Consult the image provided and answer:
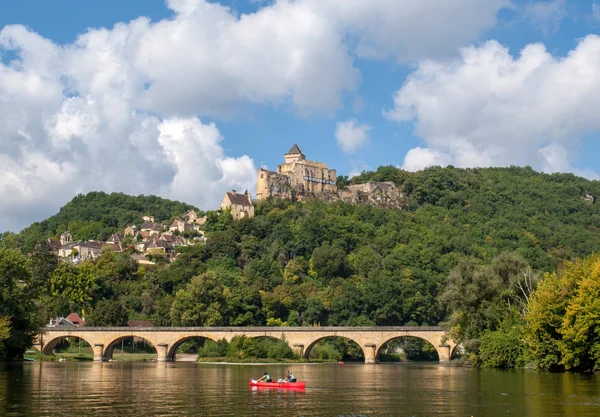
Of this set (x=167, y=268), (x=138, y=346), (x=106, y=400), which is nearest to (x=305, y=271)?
(x=167, y=268)

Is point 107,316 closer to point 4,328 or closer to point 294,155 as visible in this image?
point 4,328

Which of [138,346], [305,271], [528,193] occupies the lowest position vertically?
[138,346]

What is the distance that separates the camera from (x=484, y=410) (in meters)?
27.5

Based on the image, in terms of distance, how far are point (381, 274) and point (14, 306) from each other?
56.6 meters

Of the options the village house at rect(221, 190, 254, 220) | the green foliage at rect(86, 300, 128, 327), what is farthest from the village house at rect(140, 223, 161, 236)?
the green foliage at rect(86, 300, 128, 327)

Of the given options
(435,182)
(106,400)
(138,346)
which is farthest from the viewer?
(435,182)

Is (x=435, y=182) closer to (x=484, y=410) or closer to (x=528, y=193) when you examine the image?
(x=528, y=193)

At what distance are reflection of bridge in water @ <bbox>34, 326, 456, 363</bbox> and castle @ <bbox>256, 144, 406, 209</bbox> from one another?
5217cm

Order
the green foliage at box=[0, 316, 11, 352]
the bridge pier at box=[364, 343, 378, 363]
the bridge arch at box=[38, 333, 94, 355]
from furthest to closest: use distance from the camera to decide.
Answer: the bridge arch at box=[38, 333, 94, 355] → the bridge pier at box=[364, 343, 378, 363] → the green foliage at box=[0, 316, 11, 352]

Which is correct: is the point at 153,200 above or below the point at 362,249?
above

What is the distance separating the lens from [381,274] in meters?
102

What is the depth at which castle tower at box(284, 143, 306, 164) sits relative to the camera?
138250mm

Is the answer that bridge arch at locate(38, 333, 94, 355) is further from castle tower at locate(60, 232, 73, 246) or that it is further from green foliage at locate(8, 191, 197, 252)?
castle tower at locate(60, 232, 73, 246)

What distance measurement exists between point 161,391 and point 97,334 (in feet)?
151
